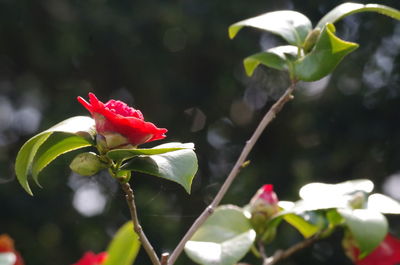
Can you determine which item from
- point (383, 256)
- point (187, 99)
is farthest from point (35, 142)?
point (187, 99)

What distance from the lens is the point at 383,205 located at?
3.06 feet

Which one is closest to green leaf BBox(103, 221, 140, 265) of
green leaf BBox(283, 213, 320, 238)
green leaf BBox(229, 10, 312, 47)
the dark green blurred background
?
green leaf BBox(283, 213, 320, 238)

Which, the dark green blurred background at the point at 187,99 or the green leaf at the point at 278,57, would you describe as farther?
the dark green blurred background at the point at 187,99

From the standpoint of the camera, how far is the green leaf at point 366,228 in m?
0.85

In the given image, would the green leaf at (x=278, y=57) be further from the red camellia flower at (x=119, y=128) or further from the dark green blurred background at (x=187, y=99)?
the dark green blurred background at (x=187, y=99)

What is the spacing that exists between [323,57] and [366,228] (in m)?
0.20

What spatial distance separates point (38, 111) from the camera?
11.6 ft

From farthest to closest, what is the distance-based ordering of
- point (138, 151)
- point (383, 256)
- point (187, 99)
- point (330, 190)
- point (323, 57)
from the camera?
point (187, 99) < point (383, 256) < point (330, 190) < point (323, 57) < point (138, 151)

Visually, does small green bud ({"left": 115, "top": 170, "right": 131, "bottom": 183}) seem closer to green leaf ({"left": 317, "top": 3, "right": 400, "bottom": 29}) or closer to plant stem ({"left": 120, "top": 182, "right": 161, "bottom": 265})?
plant stem ({"left": 120, "top": 182, "right": 161, "bottom": 265})

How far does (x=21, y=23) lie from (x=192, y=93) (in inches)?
36.7

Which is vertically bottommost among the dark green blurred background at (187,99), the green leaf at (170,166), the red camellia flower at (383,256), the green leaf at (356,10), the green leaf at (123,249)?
the dark green blurred background at (187,99)

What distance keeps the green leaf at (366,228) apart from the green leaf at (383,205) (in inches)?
1.3

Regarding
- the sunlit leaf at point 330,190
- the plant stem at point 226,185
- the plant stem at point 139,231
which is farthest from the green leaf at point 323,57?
the plant stem at point 139,231

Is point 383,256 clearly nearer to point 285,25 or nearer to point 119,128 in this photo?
point 285,25
